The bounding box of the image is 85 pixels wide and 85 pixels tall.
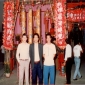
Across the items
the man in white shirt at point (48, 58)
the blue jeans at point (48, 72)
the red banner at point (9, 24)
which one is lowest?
the blue jeans at point (48, 72)

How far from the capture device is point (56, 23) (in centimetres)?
831

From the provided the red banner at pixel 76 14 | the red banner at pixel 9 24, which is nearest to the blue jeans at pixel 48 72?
the red banner at pixel 9 24

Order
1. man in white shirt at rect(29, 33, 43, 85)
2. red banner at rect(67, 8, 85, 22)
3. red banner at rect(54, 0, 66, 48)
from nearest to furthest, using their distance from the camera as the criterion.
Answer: man in white shirt at rect(29, 33, 43, 85) → red banner at rect(54, 0, 66, 48) → red banner at rect(67, 8, 85, 22)

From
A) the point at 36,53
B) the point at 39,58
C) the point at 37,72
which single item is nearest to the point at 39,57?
the point at 39,58

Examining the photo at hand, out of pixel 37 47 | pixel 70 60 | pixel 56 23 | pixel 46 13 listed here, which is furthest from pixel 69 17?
pixel 37 47

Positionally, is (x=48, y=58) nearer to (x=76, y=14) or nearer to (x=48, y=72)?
(x=48, y=72)

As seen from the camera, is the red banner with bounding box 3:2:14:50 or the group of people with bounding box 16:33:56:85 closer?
the group of people with bounding box 16:33:56:85

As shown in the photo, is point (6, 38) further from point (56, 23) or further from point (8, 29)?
point (56, 23)

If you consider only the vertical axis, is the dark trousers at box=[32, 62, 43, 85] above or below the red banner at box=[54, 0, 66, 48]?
below

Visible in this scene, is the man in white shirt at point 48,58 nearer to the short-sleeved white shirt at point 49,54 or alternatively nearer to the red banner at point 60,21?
the short-sleeved white shirt at point 49,54

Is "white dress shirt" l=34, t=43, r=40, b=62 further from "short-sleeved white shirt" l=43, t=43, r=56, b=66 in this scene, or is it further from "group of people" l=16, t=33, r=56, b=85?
"short-sleeved white shirt" l=43, t=43, r=56, b=66

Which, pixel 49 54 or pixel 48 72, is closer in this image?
pixel 49 54

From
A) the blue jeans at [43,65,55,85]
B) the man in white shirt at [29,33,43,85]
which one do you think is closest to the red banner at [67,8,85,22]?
the man in white shirt at [29,33,43,85]

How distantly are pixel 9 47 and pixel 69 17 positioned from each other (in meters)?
3.28
